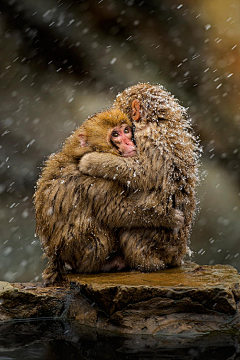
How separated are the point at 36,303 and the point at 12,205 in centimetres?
297

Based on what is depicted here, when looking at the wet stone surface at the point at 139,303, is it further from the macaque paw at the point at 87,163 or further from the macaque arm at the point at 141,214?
the macaque paw at the point at 87,163

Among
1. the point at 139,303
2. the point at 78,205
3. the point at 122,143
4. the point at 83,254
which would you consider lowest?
the point at 139,303

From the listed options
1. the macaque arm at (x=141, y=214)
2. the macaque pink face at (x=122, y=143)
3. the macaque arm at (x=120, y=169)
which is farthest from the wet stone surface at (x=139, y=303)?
the macaque pink face at (x=122, y=143)

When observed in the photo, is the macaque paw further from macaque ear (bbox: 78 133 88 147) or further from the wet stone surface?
the wet stone surface

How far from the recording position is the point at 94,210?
9.20 ft

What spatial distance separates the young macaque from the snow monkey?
0.07m

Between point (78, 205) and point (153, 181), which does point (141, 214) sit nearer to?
point (153, 181)

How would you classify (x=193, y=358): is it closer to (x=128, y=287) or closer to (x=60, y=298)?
(x=128, y=287)

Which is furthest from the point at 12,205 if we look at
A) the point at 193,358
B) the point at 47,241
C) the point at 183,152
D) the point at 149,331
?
the point at 193,358

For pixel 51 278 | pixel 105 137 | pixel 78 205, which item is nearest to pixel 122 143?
pixel 105 137

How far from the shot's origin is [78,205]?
279 cm

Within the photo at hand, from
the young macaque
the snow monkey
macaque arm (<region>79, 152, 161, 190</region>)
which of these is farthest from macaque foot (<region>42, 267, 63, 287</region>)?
macaque arm (<region>79, 152, 161, 190</region>)

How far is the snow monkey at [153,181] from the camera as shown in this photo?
278cm

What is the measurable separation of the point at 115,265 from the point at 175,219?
499mm
